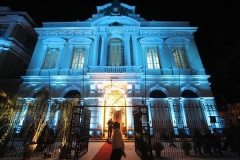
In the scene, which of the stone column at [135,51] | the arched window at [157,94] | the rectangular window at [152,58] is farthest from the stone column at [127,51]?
the arched window at [157,94]

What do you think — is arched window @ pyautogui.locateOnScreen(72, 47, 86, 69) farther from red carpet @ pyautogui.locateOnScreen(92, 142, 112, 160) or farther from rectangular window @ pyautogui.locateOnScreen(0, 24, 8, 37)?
red carpet @ pyautogui.locateOnScreen(92, 142, 112, 160)

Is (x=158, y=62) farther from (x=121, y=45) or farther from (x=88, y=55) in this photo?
(x=88, y=55)

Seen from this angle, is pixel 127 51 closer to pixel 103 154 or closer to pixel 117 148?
pixel 103 154

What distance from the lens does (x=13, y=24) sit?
17312 mm

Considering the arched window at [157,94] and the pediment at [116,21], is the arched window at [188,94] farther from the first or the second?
the pediment at [116,21]

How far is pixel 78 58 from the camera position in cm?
1633

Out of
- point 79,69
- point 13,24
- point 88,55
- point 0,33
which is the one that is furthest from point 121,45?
Answer: point 0,33

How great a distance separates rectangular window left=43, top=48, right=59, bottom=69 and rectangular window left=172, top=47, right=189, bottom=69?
14601 mm

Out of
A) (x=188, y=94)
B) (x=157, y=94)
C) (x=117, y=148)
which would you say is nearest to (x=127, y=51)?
(x=157, y=94)

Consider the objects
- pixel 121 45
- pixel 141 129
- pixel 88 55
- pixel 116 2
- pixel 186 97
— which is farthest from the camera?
pixel 116 2

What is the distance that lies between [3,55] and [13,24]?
4.76 m

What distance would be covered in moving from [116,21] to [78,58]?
690 cm

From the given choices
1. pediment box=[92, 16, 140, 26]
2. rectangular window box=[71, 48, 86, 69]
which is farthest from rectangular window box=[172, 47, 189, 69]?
rectangular window box=[71, 48, 86, 69]

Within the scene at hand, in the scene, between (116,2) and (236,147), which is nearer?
(236,147)
